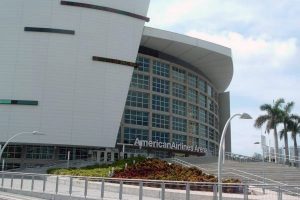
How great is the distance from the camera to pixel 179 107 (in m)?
73.1

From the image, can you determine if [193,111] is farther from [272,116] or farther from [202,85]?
[272,116]

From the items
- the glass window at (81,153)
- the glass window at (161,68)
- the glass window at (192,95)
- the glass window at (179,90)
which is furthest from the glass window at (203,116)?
the glass window at (81,153)

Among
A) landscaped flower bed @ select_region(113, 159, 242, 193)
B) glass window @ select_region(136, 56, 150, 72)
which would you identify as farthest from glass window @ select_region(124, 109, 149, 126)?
landscaped flower bed @ select_region(113, 159, 242, 193)

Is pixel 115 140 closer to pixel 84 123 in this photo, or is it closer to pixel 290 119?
pixel 84 123

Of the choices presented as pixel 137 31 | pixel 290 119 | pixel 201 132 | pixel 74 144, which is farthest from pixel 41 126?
pixel 290 119

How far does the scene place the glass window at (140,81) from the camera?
67812 millimetres

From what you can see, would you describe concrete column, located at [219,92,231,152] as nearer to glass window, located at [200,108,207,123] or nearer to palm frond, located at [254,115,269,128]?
glass window, located at [200,108,207,123]

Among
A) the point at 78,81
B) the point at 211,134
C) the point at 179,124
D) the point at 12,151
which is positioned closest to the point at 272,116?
the point at 179,124

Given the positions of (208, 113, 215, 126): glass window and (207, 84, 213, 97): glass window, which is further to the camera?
(207, 84, 213, 97): glass window

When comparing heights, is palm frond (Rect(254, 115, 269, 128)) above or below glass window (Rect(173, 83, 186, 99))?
below

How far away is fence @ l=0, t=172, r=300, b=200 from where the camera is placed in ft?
58.9

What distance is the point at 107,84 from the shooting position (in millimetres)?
62906

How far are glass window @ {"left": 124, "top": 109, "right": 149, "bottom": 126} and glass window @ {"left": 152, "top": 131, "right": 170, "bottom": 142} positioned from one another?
2.24 meters

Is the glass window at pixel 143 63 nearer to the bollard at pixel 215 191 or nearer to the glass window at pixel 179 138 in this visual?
the glass window at pixel 179 138
